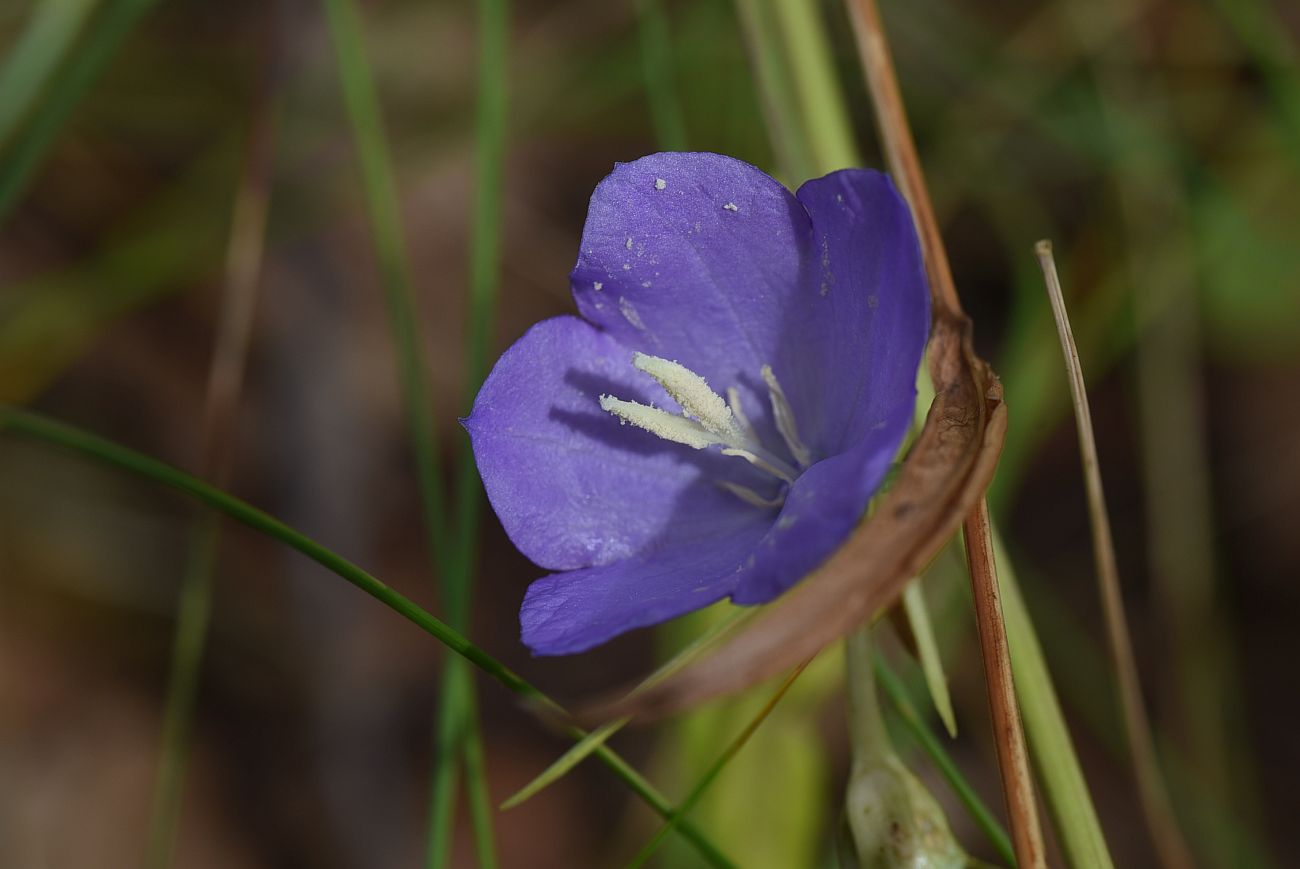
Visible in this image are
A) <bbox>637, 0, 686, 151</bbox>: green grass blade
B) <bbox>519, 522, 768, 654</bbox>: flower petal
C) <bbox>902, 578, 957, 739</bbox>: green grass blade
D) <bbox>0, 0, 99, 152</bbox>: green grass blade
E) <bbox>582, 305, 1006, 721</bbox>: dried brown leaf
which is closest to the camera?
<bbox>582, 305, 1006, 721</bbox>: dried brown leaf

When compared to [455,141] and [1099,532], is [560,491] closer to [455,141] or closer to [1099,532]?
[1099,532]

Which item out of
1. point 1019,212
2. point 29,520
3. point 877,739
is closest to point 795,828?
point 877,739

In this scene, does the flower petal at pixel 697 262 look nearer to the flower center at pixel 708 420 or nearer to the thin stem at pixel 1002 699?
the flower center at pixel 708 420

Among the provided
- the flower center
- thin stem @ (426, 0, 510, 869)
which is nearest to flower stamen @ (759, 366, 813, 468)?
the flower center

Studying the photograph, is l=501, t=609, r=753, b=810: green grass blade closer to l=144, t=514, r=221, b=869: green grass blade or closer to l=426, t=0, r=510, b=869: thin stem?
l=426, t=0, r=510, b=869: thin stem

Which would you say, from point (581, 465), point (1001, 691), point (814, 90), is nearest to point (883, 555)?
point (1001, 691)

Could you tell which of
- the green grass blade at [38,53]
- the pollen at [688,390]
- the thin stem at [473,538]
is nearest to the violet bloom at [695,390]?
the pollen at [688,390]
